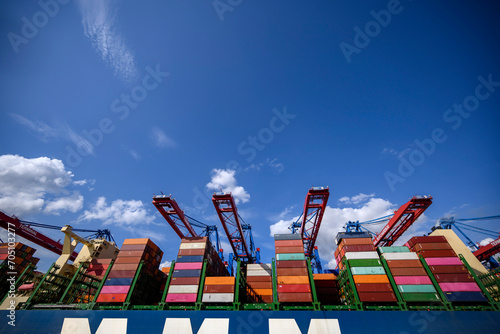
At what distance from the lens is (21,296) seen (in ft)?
90.5

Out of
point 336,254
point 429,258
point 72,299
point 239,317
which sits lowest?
point 239,317

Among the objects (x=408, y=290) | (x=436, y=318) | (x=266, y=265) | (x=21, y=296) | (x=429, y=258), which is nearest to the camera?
(x=436, y=318)

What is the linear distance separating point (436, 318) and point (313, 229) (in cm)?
1762

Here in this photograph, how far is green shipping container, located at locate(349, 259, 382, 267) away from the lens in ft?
80.7

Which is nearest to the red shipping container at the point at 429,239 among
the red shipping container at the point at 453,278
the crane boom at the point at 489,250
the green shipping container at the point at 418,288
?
the red shipping container at the point at 453,278

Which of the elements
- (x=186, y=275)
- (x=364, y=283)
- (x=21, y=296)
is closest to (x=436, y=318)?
(x=364, y=283)

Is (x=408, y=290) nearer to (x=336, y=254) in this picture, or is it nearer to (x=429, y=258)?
(x=429, y=258)

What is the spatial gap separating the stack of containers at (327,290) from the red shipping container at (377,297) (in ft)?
24.5

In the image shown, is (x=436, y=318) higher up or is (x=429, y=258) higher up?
(x=429, y=258)

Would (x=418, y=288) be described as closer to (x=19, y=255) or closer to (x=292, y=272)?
(x=292, y=272)

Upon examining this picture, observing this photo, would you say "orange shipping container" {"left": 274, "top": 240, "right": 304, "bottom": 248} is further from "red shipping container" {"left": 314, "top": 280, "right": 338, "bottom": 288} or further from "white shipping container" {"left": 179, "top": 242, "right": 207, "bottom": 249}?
"white shipping container" {"left": 179, "top": 242, "right": 207, "bottom": 249}

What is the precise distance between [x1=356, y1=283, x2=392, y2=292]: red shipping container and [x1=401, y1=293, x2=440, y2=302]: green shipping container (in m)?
1.51

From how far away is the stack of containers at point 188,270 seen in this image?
2391 cm

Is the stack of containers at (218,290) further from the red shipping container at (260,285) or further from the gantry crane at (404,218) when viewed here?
the gantry crane at (404,218)
